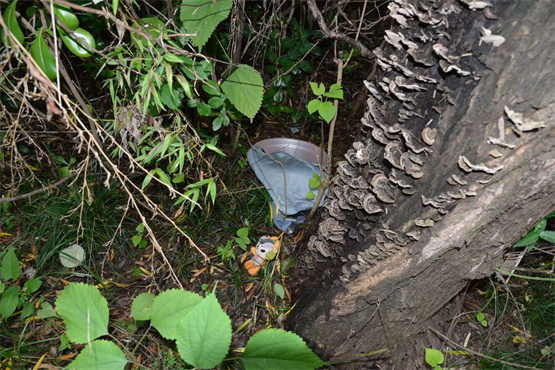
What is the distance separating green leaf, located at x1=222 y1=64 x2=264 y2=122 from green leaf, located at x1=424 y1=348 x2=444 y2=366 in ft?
4.89

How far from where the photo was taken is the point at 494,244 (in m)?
1.41

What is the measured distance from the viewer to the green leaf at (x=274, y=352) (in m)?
1.35

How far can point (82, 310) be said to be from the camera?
1.52 m

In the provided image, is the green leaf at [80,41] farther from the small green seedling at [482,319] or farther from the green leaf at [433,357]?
the small green seedling at [482,319]

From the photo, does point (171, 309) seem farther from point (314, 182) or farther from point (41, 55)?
point (314, 182)

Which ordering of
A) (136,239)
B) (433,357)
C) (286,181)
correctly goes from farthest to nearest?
(286,181) < (136,239) < (433,357)

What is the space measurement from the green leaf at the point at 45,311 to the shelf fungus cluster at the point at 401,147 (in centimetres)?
161

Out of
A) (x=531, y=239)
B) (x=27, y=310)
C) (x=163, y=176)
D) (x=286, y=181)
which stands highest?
(x=531, y=239)

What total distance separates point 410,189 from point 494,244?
0.40 meters

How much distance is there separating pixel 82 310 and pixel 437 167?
1.41 metres

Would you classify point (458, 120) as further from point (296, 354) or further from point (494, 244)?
point (296, 354)

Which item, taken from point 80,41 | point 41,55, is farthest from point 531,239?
point 41,55

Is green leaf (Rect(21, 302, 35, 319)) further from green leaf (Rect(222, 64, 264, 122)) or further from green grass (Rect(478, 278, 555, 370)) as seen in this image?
green grass (Rect(478, 278, 555, 370))

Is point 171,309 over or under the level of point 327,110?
under
